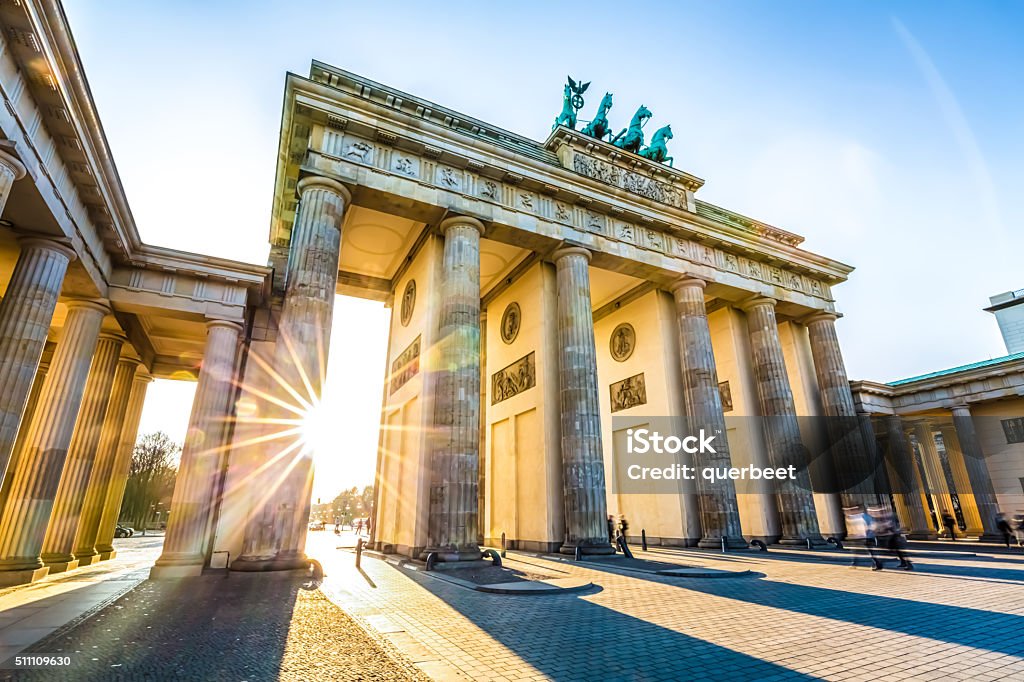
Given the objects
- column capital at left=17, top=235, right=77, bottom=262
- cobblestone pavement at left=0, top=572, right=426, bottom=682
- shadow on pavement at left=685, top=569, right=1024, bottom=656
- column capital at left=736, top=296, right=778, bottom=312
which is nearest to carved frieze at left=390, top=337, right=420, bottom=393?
column capital at left=17, top=235, right=77, bottom=262

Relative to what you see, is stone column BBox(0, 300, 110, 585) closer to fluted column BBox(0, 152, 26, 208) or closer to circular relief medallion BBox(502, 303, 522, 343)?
fluted column BBox(0, 152, 26, 208)

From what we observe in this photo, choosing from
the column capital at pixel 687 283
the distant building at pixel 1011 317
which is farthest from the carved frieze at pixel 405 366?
the distant building at pixel 1011 317

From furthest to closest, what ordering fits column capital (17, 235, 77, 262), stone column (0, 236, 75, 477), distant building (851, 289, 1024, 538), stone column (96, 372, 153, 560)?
distant building (851, 289, 1024, 538) < stone column (96, 372, 153, 560) < column capital (17, 235, 77, 262) < stone column (0, 236, 75, 477)

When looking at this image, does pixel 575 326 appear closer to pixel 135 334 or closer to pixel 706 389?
pixel 706 389

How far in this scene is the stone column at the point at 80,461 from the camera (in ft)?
41.1

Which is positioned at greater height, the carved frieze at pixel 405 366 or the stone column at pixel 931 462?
the carved frieze at pixel 405 366

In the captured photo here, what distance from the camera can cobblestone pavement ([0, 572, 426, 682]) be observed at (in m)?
4.13

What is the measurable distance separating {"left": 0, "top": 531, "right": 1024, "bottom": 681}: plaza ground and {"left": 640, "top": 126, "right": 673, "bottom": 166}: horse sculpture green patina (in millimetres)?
20108

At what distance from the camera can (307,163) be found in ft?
48.3

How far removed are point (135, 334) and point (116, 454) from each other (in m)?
4.20

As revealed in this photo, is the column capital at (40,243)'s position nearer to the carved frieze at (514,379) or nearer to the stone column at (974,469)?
the carved frieze at (514,379)

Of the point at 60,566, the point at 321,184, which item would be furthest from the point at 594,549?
the point at 60,566

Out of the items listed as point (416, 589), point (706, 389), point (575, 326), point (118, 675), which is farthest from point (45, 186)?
point (706, 389)

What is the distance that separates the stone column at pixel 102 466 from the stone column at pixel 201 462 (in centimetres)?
505
